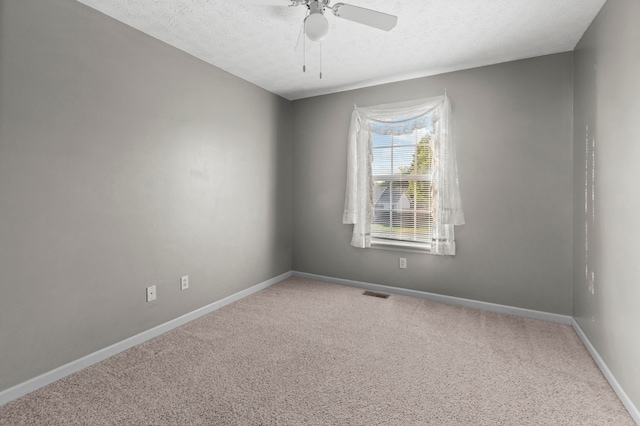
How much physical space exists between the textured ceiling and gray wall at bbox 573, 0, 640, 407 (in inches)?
15.0

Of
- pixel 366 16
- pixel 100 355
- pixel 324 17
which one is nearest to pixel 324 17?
pixel 324 17

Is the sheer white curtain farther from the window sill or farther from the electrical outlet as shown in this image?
the electrical outlet

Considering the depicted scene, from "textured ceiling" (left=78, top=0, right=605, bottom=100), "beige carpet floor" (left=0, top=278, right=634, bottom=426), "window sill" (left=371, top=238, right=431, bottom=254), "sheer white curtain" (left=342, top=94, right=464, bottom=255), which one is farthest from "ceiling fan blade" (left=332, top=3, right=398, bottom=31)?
"window sill" (left=371, top=238, right=431, bottom=254)

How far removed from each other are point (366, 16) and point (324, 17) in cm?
28

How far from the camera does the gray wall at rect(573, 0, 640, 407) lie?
1745 millimetres

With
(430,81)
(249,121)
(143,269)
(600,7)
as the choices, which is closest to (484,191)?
(430,81)

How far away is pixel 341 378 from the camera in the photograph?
2086 millimetres

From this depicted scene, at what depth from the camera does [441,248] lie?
3.41 metres

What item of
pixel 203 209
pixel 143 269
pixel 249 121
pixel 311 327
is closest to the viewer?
pixel 143 269

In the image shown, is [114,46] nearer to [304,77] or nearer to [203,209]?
[203,209]

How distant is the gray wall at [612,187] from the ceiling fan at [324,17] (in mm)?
1335

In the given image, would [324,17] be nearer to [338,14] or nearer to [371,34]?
→ [338,14]

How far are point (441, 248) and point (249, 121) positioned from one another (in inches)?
101

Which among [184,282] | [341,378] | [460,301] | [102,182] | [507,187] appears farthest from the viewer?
[460,301]
